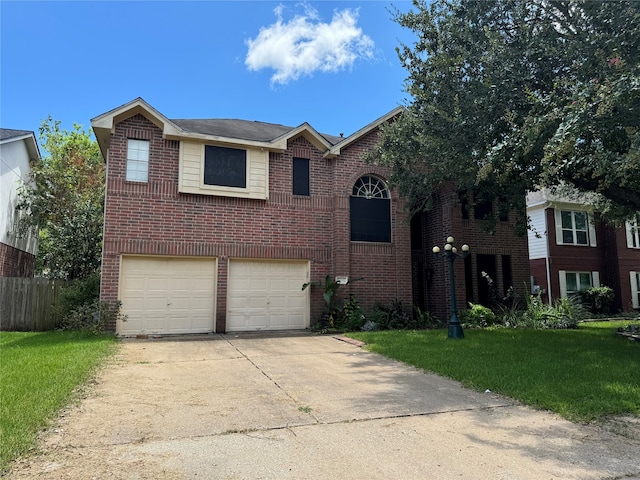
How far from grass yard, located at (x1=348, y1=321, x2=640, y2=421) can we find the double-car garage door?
2.75m

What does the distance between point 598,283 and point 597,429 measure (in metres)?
20.9

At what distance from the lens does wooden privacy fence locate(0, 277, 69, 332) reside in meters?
13.2

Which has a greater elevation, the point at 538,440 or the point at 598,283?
the point at 598,283

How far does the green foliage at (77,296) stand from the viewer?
1277 centimetres

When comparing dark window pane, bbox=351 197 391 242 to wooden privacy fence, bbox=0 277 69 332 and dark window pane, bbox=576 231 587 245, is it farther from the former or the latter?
Answer: dark window pane, bbox=576 231 587 245

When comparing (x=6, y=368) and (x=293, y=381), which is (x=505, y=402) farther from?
(x=6, y=368)

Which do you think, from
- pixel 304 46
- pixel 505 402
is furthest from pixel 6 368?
pixel 304 46

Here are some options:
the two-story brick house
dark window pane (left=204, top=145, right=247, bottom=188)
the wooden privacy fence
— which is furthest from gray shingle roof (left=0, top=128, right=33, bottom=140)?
dark window pane (left=204, top=145, right=247, bottom=188)

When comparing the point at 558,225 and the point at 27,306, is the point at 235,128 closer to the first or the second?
the point at 27,306

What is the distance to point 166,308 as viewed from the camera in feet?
39.9

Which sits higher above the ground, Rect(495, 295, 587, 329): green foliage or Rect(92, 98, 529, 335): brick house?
Rect(92, 98, 529, 335): brick house

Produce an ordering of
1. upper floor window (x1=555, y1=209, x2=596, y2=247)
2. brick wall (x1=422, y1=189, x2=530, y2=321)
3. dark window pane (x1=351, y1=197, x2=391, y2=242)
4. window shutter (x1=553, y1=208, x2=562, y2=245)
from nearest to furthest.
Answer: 1. dark window pane (x1=351, y1=197, x2=391, y2=242)
2. brick wall (x1=422, y1=189, x2=530, y2=321)
3. window shutter (x1=553, y1=208, x2=562, y2=245)
4. upper floor window (x1=555, y1=209, x2=596, y2=247)

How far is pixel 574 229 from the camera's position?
22109 millimetres

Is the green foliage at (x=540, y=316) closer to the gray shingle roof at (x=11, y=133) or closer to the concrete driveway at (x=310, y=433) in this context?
the concrete driveway at (x=310, y=433)
